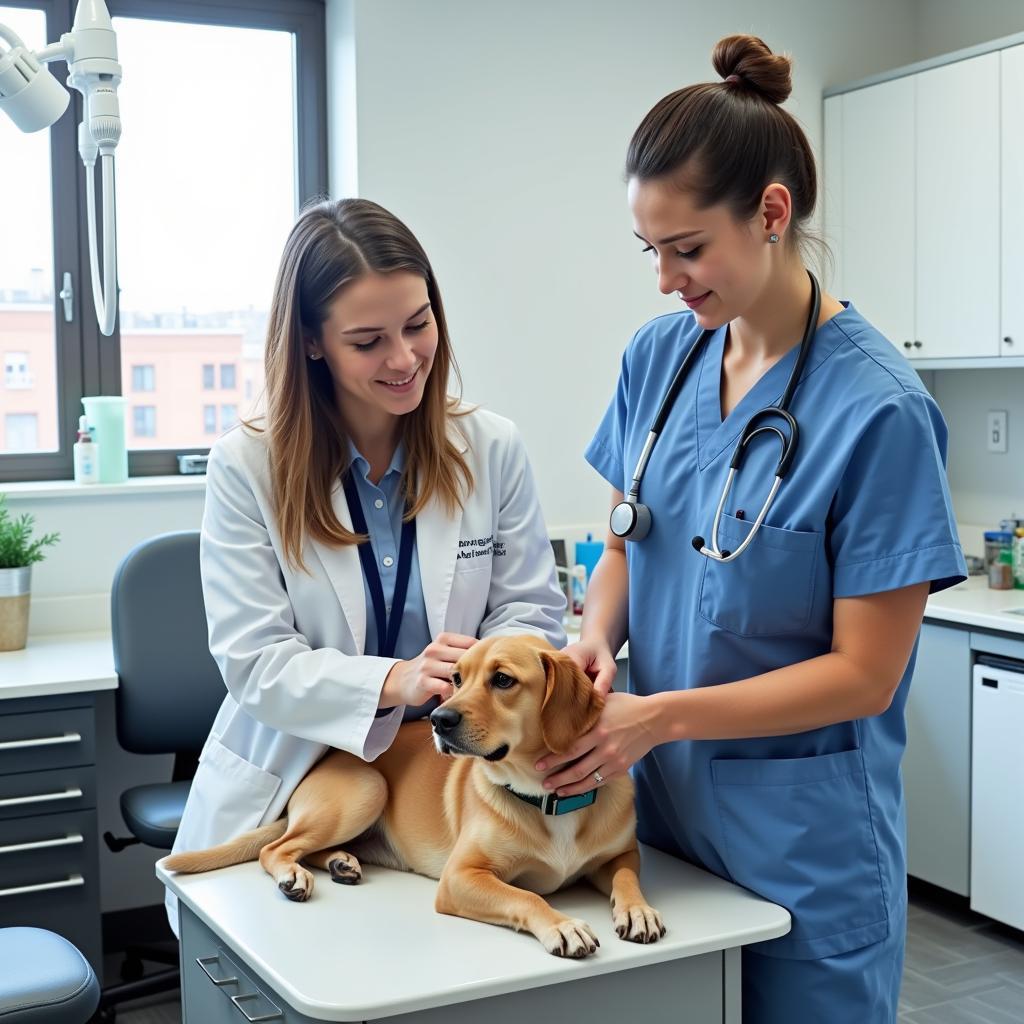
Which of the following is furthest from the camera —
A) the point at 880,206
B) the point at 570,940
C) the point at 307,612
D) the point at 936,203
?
the point at 880,206

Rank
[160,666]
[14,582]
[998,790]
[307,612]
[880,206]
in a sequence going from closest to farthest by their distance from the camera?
[307,612]
[160,666]
[14,582]
[998,790]
[880,206]

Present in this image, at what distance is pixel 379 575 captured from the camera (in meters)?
1.57

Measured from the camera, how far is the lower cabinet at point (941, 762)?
320 cm

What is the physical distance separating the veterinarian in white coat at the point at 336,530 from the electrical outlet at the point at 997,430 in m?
2.57

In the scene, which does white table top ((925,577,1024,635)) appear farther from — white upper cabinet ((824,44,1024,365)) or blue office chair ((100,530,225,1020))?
blue office chair ((100,530,225,1020))

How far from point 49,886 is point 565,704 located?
1.83 m

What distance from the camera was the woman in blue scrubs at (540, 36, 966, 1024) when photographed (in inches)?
48.9

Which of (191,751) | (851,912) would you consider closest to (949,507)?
(851,912)

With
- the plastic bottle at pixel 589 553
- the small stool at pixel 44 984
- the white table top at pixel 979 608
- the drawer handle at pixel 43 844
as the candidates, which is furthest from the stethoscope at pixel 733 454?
the plastic bottle at pixel 589 553

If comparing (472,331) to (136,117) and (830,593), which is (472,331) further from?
(830,593)

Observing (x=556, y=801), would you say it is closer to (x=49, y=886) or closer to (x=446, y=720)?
(x=446, y=720)

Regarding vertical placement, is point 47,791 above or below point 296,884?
below

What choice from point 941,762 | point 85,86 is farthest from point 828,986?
point 941,762

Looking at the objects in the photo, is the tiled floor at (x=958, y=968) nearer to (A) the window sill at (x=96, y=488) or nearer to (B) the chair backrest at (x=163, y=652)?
(B) the chair backrest at (x=163, y=652)
